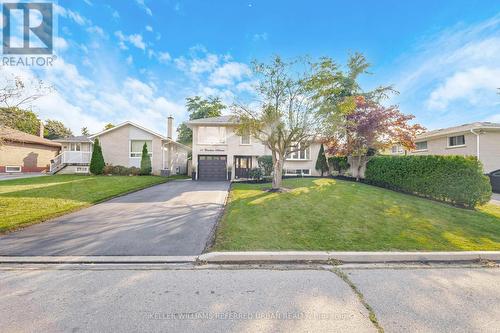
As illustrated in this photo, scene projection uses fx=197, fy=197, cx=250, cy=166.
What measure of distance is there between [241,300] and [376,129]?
14.6m

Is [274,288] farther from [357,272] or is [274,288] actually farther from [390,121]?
[390,121]

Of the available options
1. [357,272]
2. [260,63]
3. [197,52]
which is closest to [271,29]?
[260,63]

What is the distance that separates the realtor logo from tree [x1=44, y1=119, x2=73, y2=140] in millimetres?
44279

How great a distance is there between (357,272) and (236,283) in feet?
7.03

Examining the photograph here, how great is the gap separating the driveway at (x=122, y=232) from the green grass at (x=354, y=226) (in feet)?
2.65

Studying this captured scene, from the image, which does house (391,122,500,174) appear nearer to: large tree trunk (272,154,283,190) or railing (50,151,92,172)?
large tree trunk (272,154,283,190)

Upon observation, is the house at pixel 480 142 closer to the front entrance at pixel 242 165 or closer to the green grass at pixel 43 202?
the front entrance at pixel 242 165

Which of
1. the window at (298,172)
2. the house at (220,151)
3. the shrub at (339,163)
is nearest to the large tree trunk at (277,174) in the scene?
the house at (220,151)

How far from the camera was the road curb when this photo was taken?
3.88 metres

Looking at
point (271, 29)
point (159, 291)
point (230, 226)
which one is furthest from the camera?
point (271, 29)

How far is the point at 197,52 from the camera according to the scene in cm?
1303

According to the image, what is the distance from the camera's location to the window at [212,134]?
697 inches

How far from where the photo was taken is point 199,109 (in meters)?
32.8

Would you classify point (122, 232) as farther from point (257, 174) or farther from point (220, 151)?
point (220, 151)
